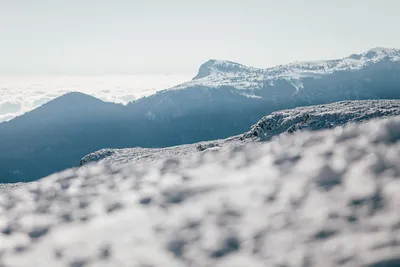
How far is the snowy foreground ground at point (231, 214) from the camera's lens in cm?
1070

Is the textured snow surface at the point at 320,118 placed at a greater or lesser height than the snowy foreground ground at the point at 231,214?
greater

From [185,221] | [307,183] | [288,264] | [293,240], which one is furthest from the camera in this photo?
[307,183]

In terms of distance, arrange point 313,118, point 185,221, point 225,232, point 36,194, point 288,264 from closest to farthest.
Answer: point 288,264 → point 225,232 → point 185,221 → point 36,194 → point 313,118

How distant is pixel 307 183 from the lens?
49.3 feet

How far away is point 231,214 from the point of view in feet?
43.4

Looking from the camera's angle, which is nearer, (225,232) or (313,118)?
(225,232)

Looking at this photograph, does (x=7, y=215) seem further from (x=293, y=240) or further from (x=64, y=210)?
(x=293, y=240)

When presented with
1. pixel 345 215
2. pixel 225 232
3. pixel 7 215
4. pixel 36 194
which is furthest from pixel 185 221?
pixel 36 194

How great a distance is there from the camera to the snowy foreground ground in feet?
35.1

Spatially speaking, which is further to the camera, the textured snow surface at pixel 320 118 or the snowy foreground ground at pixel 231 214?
the textured snow surface at pixel 320 118

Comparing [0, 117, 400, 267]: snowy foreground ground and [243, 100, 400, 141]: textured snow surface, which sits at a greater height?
[243, 100, 400, 141]: textured snow surface

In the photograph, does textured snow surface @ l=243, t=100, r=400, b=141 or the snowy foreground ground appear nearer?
the snowy foreground ground

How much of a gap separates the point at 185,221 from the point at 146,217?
1.66m

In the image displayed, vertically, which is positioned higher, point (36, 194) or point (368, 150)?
point (368, 150)
